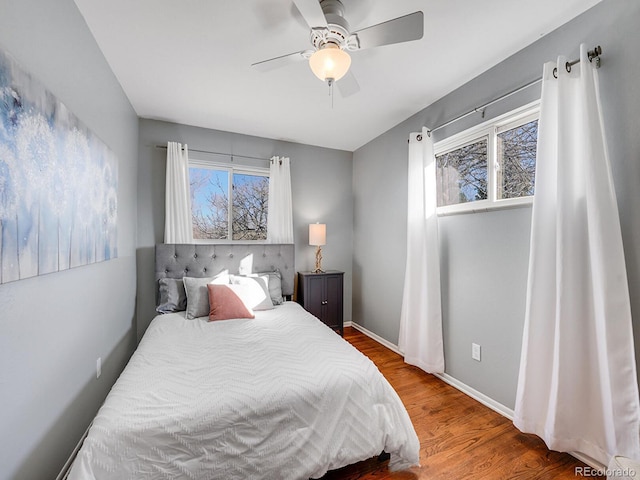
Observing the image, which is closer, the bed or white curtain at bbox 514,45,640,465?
the bed

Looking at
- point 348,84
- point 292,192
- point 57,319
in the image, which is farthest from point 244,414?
point 292,192

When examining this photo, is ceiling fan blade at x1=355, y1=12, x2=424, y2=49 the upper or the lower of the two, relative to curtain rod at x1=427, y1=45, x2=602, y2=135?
upper

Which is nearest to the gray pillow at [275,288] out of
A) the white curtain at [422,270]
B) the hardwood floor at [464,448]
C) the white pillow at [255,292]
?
the white pillow at [255,292]

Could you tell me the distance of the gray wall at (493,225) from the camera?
141cm

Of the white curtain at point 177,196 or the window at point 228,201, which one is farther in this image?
the window at point 228,201

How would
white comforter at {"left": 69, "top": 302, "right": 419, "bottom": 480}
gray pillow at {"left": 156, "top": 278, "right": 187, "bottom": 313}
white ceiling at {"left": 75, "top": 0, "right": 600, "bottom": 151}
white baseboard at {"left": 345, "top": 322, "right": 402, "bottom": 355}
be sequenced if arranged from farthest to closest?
white baseboard at {"left": 345, "top": 322, "right": 402, "bottom": 355} → gray pillow at {"left": 156, "top": 278, "right": 187, "bottom": 313} → white ceiling at {"left": 75, "top": 0, "right": 600, "bottom": 151} → white comforter at {"left": 69, "top": 302, "right": 419, "bottom": 480}

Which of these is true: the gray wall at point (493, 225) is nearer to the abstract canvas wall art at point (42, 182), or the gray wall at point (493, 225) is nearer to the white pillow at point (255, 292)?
the white pillow at point (255, 292)

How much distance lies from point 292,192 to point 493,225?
2397mm

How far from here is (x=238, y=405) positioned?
1.22 meters

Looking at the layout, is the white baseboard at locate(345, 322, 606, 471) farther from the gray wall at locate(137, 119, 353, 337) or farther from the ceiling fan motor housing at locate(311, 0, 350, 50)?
the ceiling fan motor housing at locate(311, 0, 350, 50)

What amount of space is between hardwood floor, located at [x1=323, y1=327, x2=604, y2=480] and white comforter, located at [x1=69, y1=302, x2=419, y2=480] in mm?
205

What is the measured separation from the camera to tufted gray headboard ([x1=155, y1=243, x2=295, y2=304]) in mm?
2916

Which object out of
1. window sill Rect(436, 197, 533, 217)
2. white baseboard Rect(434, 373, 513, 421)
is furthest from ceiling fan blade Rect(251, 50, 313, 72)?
white baseboard Rect(434, 373, 513, 421)

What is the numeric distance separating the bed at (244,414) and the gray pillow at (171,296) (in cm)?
85
